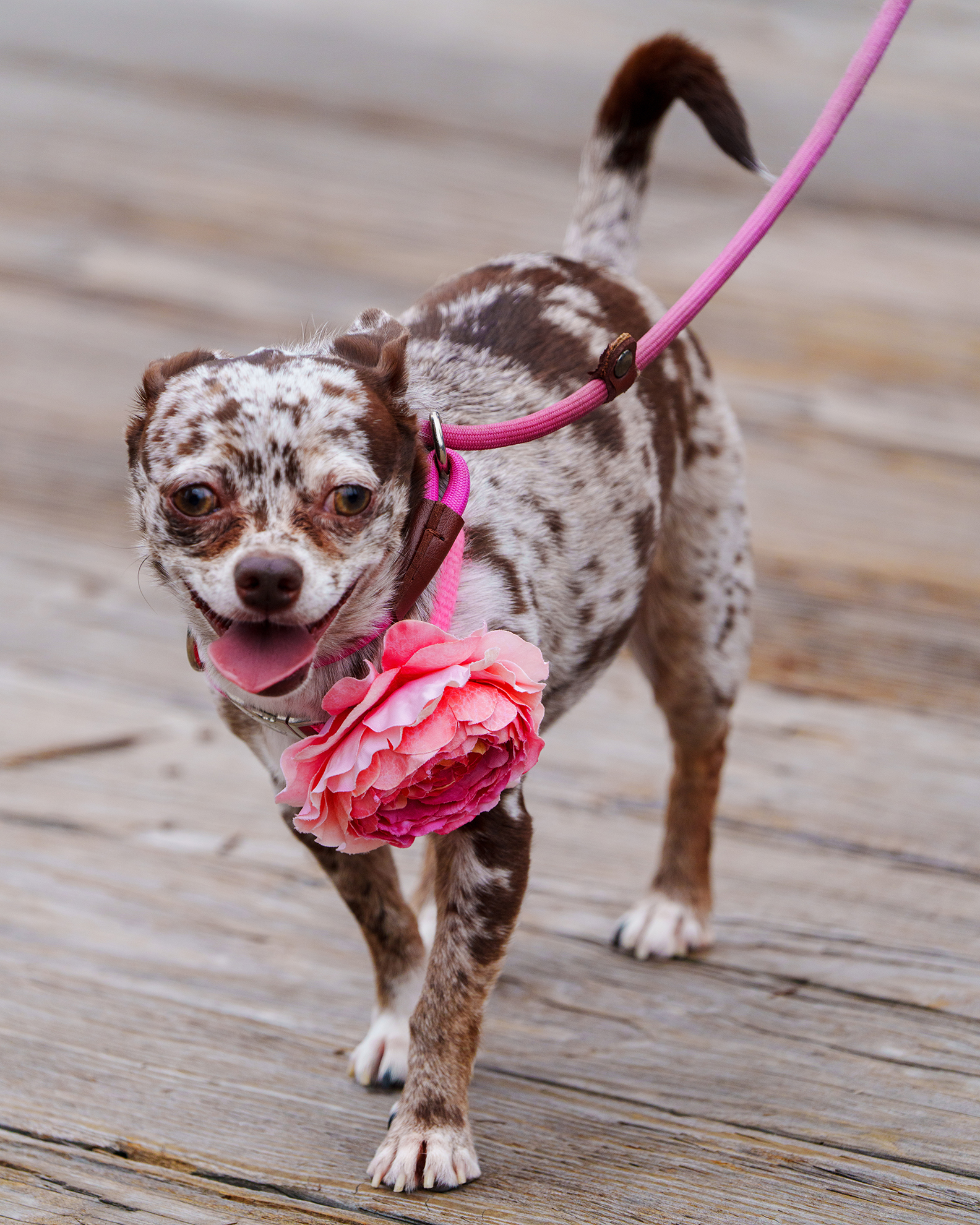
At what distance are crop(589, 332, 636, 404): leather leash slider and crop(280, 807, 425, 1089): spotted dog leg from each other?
0.88 m

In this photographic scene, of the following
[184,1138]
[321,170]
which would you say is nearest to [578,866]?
[184,1138]

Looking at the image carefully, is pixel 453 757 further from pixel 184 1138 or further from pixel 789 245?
pixel 789 245

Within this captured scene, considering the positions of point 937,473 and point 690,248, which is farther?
point 690,248

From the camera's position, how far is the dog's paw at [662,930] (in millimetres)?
2844

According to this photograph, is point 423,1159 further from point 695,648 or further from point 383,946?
point 695,648

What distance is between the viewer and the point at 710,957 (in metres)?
2.87

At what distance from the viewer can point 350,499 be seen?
184cm

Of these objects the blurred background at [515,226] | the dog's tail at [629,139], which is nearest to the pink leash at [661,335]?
the dog's tail at [629,139]

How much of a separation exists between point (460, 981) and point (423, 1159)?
0.90ft

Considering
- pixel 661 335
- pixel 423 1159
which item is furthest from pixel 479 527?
pixel 423 1159

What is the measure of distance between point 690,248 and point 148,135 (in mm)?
2951

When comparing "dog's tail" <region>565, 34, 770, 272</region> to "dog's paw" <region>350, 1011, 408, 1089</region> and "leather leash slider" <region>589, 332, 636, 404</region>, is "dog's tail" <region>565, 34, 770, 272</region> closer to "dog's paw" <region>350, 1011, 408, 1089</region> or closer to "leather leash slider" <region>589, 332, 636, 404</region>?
"leather leash slider" <region>589, 332, 636, 404</region>

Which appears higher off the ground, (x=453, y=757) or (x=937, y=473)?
(x=453, y=757)

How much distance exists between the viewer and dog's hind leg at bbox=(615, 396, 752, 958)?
→ 285 centimetres
